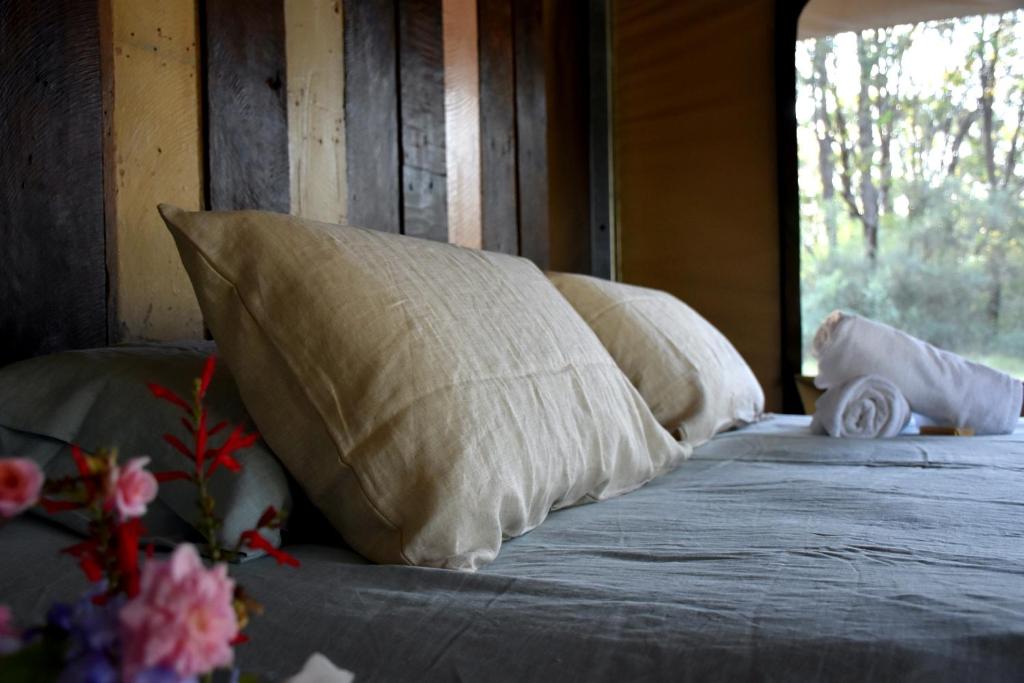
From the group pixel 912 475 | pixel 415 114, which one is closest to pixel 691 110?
pixel 415 114

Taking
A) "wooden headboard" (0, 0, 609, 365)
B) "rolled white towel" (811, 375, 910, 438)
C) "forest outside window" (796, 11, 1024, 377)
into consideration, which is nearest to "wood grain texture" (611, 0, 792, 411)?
"forest outside window" (796, 11, 1024, 377)

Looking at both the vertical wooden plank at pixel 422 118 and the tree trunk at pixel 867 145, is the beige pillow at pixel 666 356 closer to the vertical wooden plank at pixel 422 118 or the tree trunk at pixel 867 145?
the vertical wooden plank at pixel 422 118

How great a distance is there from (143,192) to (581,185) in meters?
2.07

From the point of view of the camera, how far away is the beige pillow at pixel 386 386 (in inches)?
A: 36.3

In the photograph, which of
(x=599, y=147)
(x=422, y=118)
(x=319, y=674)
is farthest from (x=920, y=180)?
(x=319, y=674)

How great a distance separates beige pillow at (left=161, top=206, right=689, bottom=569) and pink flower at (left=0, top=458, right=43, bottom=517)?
24.0 inches

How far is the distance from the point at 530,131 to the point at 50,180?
4.96ft

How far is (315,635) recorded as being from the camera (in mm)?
762

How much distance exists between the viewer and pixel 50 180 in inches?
46.9

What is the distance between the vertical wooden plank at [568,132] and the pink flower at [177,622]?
2.90 metres

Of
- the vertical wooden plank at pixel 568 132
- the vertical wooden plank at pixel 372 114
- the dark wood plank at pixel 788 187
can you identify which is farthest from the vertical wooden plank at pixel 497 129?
the dark wood plank at pixel 788 187

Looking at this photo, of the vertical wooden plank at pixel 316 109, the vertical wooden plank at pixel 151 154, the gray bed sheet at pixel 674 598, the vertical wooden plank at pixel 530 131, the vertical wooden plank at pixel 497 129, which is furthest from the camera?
the vertical wooden plank at pixel 530 131

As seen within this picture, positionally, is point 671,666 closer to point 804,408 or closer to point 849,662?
point 849,662

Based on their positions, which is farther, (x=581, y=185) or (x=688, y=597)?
(x=581, y=185)
